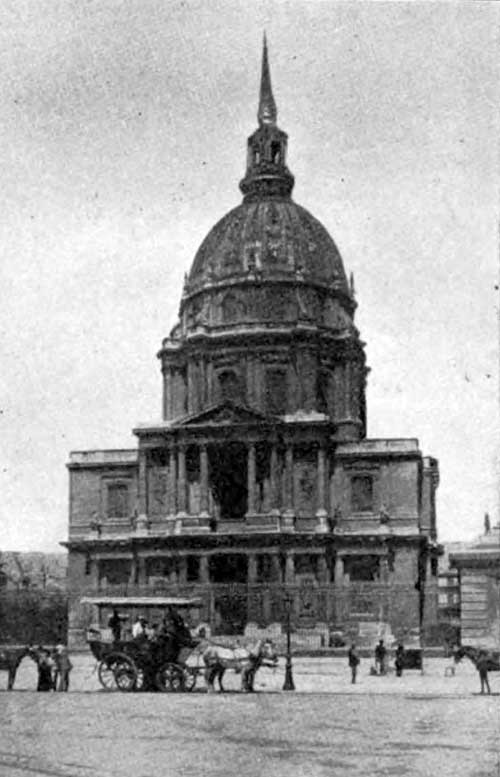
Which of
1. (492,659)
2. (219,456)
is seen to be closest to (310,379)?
(219,456)

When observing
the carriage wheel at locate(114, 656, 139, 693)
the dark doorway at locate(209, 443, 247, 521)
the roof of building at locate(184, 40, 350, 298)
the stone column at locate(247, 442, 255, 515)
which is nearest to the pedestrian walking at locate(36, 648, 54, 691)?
the carriage wheel at locate(114, 656, 139, 693)

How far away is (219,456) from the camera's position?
196 feet

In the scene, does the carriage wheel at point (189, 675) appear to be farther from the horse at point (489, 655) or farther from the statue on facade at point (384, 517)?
the statue on facade at point (384, 517)

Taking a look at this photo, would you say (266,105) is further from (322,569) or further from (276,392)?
(322,569)

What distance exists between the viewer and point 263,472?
58.8 m

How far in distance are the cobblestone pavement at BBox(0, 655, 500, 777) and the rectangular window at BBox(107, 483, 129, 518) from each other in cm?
3417

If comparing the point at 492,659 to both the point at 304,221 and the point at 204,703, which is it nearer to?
the point at 204,703

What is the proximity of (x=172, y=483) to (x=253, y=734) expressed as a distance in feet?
138

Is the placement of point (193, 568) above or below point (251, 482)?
below

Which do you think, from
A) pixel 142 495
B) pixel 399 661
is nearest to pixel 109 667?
pixel 399 661

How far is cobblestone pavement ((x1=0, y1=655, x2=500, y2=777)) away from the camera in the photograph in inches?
531

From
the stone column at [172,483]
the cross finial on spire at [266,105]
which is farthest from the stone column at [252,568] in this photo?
the cross finial on spire at [266,105]

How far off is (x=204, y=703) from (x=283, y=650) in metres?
22.3

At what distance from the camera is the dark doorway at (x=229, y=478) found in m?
59.2
